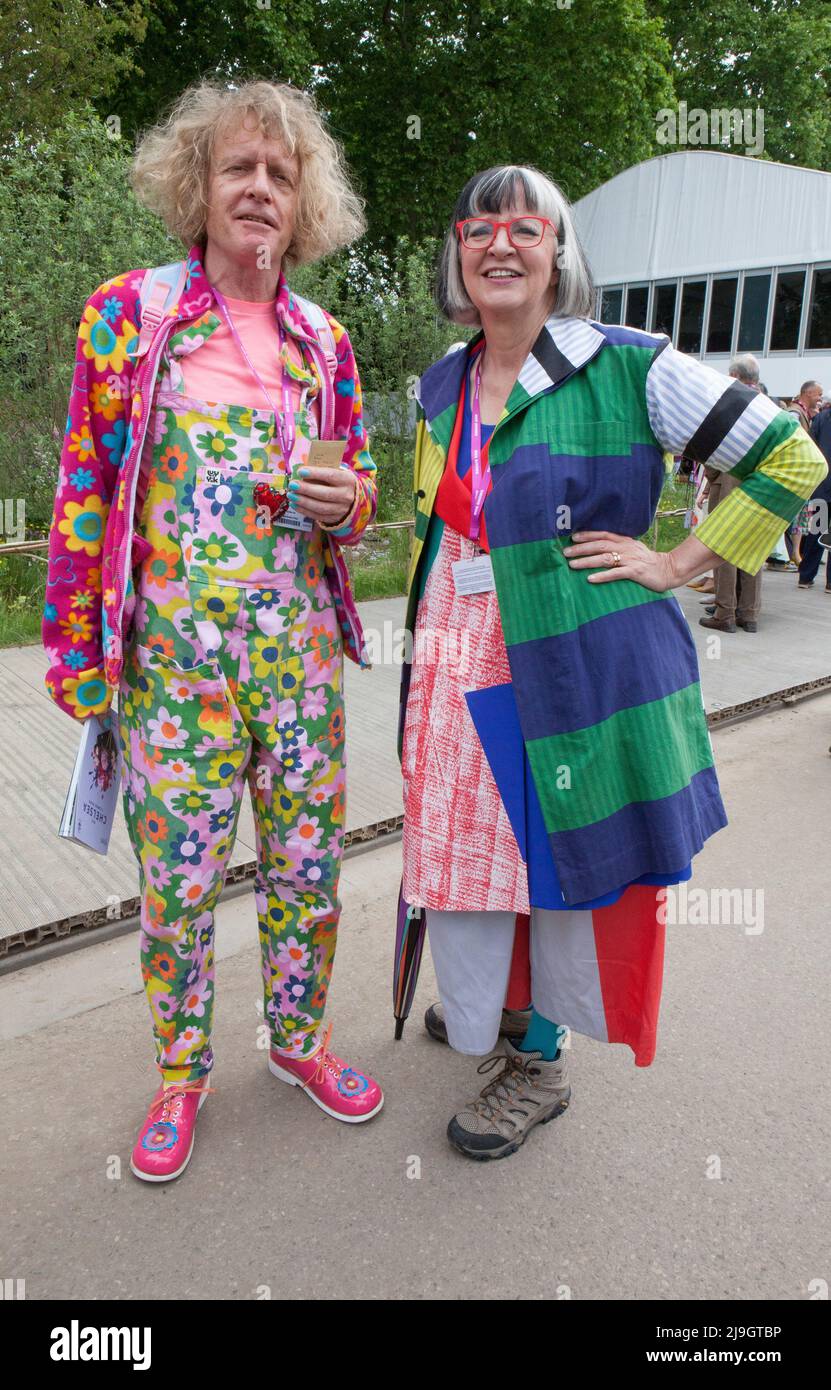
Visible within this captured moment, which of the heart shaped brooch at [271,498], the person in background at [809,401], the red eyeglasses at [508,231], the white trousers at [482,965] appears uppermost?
the person in background at [809,401]

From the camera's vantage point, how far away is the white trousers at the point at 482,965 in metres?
2.08

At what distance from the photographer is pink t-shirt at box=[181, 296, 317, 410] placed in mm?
1847

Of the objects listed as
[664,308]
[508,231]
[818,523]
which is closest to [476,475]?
[508,231]

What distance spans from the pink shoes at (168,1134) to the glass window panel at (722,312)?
23.0m

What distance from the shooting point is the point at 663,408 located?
5.83 feet

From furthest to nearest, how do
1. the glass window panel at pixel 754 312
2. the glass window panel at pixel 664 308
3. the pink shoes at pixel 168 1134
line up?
the glass window panel at pixel 664 308 → the glass window panel at pixel 754 312 → the pink shoes at pixel 168 1134

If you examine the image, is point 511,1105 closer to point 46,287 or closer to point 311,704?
point 311,704

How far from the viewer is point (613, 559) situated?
5.98 ft

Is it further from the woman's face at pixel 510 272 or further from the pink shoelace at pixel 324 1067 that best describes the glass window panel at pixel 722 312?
the pink shoelace at pixel 324 1067

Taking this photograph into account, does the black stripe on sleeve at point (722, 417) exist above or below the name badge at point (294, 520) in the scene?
above

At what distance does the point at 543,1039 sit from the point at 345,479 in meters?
1.39

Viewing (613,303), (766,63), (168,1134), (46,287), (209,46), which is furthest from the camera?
(766,63)

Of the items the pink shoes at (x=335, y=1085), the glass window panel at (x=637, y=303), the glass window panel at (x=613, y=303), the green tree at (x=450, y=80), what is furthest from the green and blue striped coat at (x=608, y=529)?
the glass window panel at (x=613, y=303)
